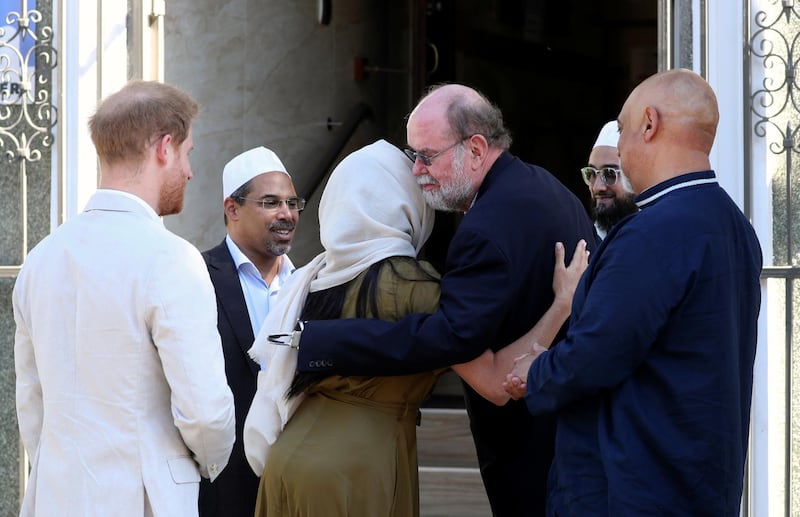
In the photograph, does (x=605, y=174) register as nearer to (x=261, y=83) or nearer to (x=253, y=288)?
(x=253, y=288)

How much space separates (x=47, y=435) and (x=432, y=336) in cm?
92

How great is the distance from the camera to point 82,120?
4.88 metres

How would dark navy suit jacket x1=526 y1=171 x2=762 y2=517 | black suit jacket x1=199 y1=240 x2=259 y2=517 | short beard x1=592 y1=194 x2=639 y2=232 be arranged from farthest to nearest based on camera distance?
short beard x1=592 y1=194 x2=639 y2=232, black suit jacket x1=199 y1=240 x2=259 y2=517, dark navy suit jacket x1=526 y1=171 x2=762 y2=517

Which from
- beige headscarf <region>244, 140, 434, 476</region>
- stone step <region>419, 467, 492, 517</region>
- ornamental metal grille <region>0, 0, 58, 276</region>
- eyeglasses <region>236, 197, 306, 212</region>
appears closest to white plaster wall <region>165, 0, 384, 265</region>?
ornamental metal grille <region>0, 0, 58, 276</region>

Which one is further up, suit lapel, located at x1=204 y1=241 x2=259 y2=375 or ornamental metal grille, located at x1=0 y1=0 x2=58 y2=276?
ornamental metal grille, located at x1=0 y1=0 x2=58 y2=276

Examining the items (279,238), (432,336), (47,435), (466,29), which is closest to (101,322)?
(47,435)

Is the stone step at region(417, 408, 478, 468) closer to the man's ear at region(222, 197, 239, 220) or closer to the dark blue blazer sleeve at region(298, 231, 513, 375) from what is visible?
the man's ear at region(222, 197, 239, 220)

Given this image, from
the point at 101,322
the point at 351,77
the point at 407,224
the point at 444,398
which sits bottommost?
the point at 444,398

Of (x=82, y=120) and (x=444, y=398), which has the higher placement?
(x=82, y=120)

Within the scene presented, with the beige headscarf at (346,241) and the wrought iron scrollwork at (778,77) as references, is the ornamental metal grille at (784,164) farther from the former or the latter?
the beige headscarf at (346,241)

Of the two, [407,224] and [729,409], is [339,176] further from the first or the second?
[729,409]

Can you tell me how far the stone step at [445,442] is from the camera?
552 cm

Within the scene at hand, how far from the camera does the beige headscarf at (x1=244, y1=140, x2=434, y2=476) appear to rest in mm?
3062

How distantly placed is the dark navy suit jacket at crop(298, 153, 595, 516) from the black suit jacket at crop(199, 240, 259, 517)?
2.95ft
